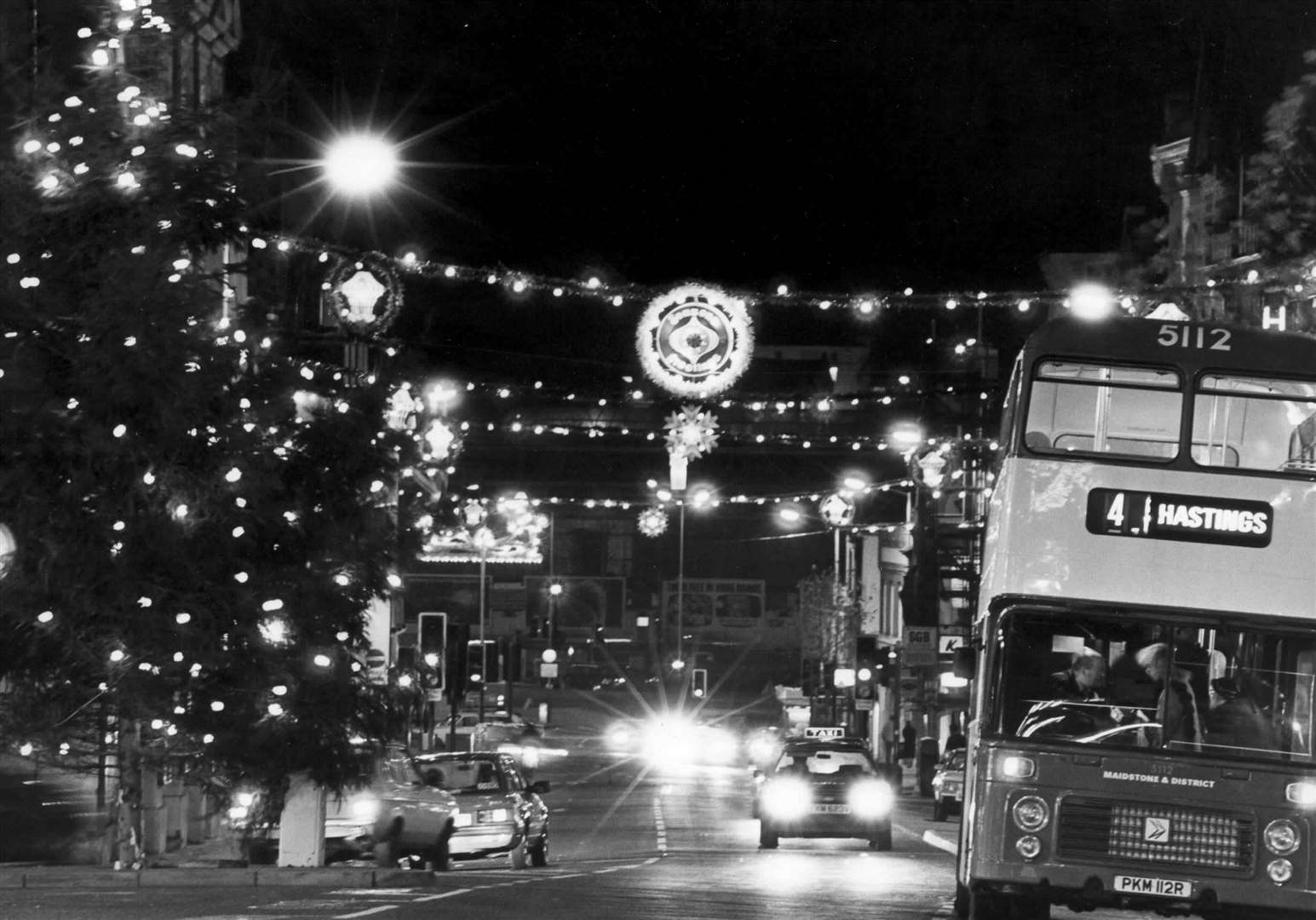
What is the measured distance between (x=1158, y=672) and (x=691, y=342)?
11723 millimetres

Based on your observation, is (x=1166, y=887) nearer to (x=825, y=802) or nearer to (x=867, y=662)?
(x=825, y=802)

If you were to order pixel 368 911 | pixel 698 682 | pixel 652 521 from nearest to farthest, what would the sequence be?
pixel 368 911 < pixel 652 521 < pixel 698 682

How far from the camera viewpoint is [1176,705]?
14.8 metres

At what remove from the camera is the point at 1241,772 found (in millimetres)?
14703

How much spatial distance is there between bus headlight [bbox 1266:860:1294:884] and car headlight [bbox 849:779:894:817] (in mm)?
17263

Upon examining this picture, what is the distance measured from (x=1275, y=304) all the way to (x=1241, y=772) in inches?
1004

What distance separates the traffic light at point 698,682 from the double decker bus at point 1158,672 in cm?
8837

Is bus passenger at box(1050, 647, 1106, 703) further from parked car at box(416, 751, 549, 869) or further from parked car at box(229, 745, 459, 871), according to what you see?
parked car at box(416, 751, 549, 869)

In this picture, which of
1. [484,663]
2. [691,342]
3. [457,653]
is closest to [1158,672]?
[691,342]

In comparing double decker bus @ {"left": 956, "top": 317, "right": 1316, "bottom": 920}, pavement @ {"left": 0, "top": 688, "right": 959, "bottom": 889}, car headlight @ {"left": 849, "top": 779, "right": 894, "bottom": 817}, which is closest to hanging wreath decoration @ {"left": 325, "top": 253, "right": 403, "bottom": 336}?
pavement @ {"left": 0, "top": 688, "right": 959, "bottom": 889}

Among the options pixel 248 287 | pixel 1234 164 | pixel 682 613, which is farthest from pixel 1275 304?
pixel 682 613

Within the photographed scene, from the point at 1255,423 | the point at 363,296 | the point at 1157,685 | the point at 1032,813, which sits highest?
the point at 363,296

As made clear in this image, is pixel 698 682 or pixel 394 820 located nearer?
pixel 394 820

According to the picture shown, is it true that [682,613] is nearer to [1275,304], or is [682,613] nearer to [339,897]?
[1275,304]
